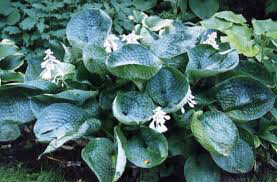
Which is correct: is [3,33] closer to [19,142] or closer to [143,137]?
[19,142]

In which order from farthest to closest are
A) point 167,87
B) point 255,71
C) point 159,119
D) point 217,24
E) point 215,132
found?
point 217,24 → point 255,71 → point 167,87 → point 215,132 → point 159,119

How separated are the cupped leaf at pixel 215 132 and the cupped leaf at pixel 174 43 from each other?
44 centimetres

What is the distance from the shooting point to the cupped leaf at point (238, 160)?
2.68 m

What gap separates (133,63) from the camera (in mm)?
2506

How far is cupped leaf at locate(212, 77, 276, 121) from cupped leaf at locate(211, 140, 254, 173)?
164 mm

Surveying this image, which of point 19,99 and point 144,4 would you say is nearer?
point 19,99

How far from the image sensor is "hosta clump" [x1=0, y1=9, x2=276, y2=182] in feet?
8.38

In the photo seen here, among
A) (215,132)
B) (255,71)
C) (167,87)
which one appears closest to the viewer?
(215,132)

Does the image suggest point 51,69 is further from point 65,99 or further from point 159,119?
point 159,119

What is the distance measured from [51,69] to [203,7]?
66.6 inches

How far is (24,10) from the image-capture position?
345 cm

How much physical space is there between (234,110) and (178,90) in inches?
14.5

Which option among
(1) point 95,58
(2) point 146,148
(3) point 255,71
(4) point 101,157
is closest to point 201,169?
(2) point 146,148

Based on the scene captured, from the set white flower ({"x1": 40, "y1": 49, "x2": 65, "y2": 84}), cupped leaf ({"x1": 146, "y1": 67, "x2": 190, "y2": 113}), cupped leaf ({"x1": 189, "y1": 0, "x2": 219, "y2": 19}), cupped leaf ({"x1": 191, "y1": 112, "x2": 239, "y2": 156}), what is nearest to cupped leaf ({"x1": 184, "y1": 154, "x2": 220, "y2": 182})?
cupped leaf ({"x1": 191, "y1": 112, "x2": 239, "y2": 156})
